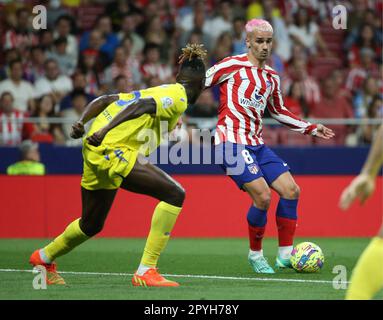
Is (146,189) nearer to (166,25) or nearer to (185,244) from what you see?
(185,244)

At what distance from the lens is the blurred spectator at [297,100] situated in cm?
1692

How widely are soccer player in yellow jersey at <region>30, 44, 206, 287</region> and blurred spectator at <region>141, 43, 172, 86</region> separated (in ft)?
27.6

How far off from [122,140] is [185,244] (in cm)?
554

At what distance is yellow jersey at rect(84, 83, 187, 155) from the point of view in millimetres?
8445

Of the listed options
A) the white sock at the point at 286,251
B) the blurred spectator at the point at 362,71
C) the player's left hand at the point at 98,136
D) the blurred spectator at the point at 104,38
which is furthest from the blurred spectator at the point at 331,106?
the player's left hand at the point at 98,136

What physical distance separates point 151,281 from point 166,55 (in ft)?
31.7

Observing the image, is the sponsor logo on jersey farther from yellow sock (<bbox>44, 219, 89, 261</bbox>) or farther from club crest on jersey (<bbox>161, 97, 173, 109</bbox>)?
yellow sock (<bbox>44, 219, 89, 261</bbox>)

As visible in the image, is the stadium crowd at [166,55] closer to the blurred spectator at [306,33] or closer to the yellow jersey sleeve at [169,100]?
the blurred spectator at [306,33]

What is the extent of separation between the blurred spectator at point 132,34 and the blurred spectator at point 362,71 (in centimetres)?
401

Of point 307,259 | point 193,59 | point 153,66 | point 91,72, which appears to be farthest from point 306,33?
point 193,59

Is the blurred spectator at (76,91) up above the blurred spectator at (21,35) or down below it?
below

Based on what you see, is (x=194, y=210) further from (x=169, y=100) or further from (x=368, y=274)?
(x=368, y=274)

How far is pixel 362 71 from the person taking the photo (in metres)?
18.7
